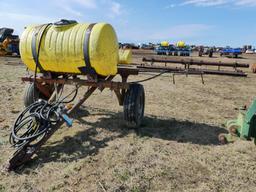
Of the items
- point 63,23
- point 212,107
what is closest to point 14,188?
point 63,23

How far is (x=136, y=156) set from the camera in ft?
15.1

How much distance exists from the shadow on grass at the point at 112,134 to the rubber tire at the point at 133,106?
219mm

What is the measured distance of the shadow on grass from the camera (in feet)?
15.1

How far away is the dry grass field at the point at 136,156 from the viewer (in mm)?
3748

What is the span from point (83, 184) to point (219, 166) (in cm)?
217

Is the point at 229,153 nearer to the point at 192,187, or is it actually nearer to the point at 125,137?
the point at 192,187

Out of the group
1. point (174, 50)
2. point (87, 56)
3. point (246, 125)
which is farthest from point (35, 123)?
point (174, 50)

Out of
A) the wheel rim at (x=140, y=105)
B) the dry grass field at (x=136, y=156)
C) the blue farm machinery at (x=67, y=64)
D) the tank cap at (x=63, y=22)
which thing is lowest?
the dry grass field at (x=136, y=156)

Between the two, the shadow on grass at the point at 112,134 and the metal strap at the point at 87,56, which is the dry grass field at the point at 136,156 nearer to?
the shadow on grass at the point at 112,134

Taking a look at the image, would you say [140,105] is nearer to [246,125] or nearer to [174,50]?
[246,125]

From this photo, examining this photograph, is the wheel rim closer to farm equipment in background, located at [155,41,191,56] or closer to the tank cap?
the tank cap

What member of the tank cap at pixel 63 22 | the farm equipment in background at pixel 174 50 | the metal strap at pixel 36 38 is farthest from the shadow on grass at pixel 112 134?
the farm equipment in background at pixel 174 50

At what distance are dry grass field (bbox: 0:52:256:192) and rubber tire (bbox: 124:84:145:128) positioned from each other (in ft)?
0.75

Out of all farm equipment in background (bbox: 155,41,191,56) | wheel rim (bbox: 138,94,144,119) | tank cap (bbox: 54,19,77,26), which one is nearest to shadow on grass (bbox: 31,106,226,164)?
wheel rim (bbox: 138,94,144,119)
